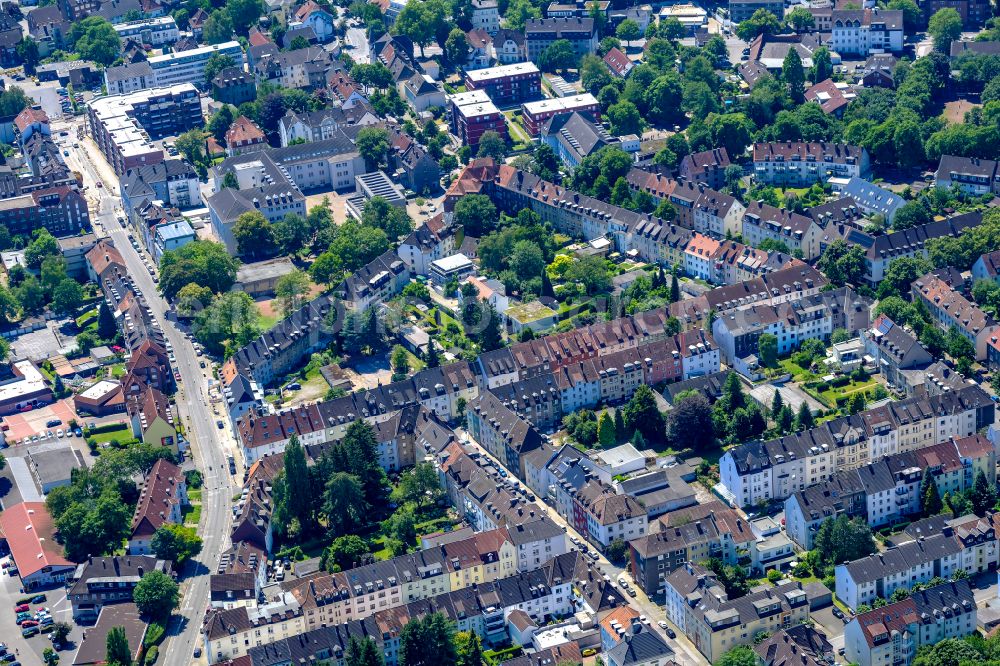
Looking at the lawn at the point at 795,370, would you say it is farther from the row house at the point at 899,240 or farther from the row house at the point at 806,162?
the row house at the point at 806,162

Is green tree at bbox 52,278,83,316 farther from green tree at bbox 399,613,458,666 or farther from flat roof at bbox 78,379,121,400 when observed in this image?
green tree at bbox 399,613,458,666

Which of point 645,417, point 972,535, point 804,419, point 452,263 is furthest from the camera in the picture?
point 452,263

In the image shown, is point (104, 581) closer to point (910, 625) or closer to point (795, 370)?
point (910, 625)

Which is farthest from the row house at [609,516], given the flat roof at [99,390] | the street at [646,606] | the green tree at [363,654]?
the flat roof at [99,390]

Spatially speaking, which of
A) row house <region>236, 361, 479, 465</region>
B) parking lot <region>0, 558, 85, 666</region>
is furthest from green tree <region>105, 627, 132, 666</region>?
row house <region>236, 361, 479, 465</region>

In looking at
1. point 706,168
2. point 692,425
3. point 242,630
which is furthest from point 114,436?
point 706,168
